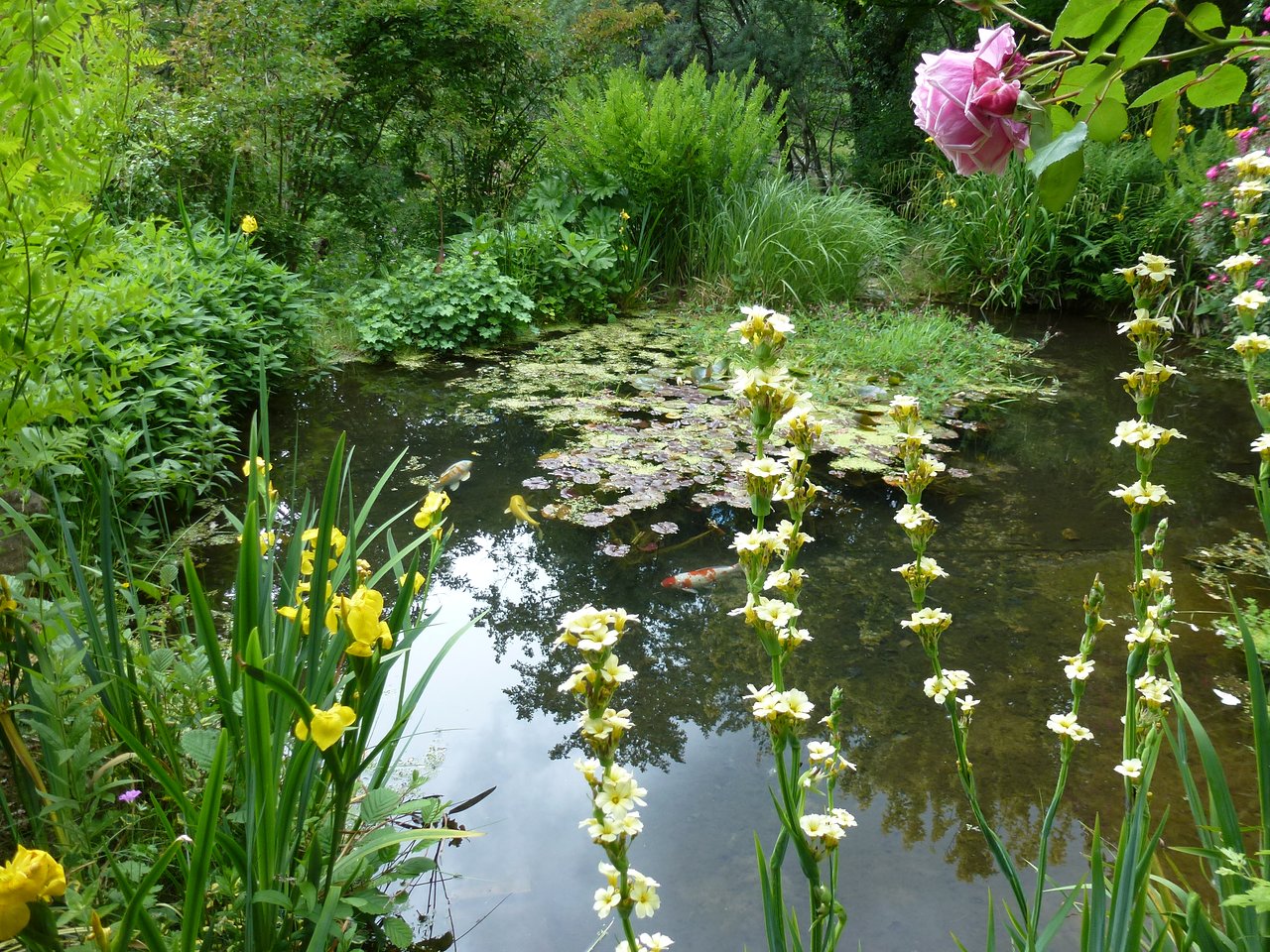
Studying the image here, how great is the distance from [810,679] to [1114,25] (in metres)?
1.70

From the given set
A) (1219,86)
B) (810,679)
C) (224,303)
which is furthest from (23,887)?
(224,303)

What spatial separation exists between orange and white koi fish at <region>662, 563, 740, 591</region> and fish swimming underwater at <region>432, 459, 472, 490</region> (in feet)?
3.29

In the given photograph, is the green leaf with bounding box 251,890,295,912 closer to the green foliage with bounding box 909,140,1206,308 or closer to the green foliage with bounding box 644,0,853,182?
the green foliage with bounding box 909,140,1206,308

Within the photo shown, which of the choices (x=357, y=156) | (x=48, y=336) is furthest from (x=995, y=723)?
(x=357, y=156)

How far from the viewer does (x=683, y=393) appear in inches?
165

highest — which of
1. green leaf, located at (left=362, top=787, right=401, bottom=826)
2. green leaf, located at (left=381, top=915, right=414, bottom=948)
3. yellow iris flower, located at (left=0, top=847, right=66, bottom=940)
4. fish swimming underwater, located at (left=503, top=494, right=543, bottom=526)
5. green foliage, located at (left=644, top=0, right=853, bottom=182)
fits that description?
green foliage, located at (left=644, top=0, right=853, bottom=182)


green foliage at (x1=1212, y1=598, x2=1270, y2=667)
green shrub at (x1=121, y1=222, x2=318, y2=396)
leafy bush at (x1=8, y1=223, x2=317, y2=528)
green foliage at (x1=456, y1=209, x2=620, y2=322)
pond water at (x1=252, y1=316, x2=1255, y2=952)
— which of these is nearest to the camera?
pond water at (x1=252, y1=316, x2=1255, y2=952)

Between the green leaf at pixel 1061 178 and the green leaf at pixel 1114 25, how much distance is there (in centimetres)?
5

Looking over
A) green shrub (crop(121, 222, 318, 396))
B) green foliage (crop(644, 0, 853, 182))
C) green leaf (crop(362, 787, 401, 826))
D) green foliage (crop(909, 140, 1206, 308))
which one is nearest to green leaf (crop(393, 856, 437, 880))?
green leaf (crop(362, 787, 401, 826))

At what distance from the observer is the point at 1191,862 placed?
Answer: 61.0 inches

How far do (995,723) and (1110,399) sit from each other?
119 inches

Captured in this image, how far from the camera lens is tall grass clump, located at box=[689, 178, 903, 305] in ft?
18.6

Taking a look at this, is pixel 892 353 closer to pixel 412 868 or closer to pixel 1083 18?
pixel 412 868

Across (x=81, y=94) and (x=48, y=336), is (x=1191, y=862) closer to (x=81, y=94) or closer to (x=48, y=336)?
(x=48, y=336)
